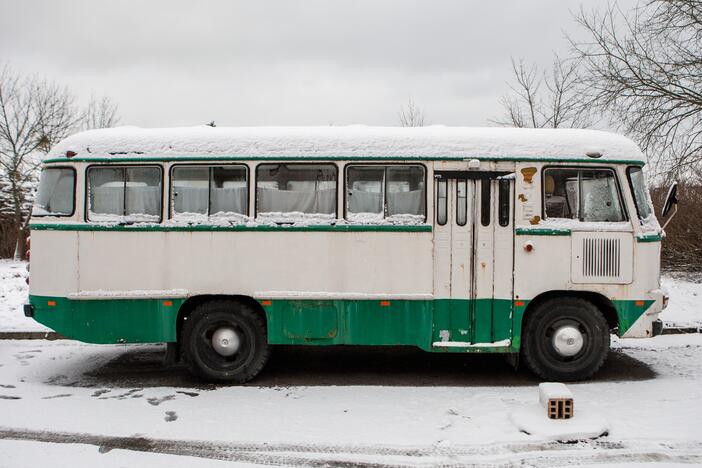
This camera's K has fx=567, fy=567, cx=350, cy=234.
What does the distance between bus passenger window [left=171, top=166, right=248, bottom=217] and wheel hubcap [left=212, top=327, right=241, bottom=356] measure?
56.8 inches

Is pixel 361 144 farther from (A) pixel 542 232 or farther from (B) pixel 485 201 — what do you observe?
(A) pixel 542 232

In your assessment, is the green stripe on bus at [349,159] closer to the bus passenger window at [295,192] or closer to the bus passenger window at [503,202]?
the bus passenger window at [295,192]

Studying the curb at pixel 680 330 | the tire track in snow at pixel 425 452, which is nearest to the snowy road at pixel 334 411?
the tire track in snow at pixel 425 452

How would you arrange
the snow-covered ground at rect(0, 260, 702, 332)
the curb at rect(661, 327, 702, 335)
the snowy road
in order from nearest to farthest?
1. the snowy road
2. the curb at rect(661, 327, 702, 335)
3. the snow-covered ground at rect(0, 260, 702, 332)

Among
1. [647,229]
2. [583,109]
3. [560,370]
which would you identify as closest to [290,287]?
[560,370]

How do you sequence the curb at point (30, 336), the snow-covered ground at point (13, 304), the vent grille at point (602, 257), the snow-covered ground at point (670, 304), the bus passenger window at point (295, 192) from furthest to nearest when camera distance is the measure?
the snow-covered ground at point (670, 304)
the snow-covered ground at point (13, 304)
the curb at point (30, 336)
the bus passenger window at point (295, 192)
the vent grille at point (602, 257)

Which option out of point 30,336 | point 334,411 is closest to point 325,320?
point 334,411

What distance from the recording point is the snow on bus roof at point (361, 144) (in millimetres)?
6863

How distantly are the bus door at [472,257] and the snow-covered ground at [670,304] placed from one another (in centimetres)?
520

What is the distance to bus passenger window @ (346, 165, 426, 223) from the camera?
6.86 meters

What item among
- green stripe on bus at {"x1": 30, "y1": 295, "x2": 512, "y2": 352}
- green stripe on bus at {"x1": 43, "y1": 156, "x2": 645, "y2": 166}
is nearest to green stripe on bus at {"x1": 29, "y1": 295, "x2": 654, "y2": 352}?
green stripe on bus at {"x1": 30, "y1": 295, "x2": 512, "y2": 352}

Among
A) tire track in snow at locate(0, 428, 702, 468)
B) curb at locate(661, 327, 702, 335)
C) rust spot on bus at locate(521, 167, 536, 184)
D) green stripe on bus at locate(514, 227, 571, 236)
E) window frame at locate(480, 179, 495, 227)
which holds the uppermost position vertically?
rust spot on bus at locate(521, 167, 536, 184)

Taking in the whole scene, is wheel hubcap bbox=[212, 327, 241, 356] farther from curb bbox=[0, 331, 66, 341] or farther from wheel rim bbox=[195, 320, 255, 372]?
curb bbox=[0, 331, 66, 341]

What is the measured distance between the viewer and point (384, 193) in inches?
271
